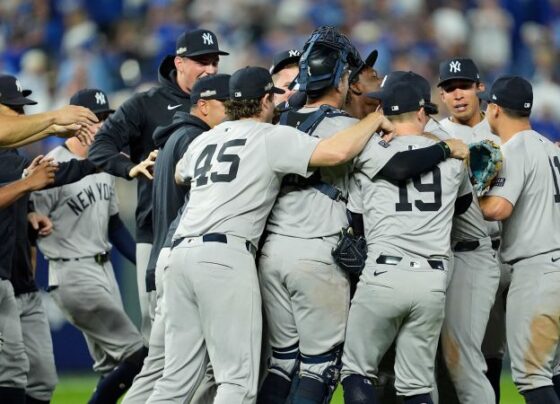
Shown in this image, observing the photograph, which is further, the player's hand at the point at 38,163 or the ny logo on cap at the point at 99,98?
the ny logo on cap at the point at 99,98

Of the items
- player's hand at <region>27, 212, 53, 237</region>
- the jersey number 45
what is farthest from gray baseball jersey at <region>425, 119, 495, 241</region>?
player's hand at <region>27, 212, 53, 237</region>

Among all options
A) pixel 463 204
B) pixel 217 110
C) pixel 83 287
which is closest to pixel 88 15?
pixel 83 287

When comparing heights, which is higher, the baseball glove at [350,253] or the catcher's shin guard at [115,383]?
the baseball glove at [350,253]

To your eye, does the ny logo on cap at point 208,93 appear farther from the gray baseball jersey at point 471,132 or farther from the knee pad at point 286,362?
the gray baseball jersey at point 471,132

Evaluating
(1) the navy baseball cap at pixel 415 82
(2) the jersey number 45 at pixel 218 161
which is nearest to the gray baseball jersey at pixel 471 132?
(1) the navy baseball cap at pixel 415 82

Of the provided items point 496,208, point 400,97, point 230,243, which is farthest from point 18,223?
point 496,208

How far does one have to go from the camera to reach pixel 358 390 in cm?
620

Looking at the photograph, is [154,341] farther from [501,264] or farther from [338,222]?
[501,264]

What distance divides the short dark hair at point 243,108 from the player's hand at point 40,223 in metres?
2.61

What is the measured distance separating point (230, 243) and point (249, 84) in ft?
2.99

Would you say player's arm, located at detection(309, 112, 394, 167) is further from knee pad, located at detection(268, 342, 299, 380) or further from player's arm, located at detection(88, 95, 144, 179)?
player's arm, located at detection(88, 95, 144, 179)

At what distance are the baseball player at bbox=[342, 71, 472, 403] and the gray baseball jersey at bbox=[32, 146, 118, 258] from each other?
129 inches

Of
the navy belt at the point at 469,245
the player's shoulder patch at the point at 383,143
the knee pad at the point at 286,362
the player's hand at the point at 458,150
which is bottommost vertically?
the knee pad at the point at 286,362

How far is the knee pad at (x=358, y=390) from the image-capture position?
619cm
